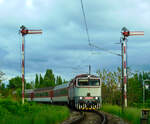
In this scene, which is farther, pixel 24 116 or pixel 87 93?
pixel 87 93

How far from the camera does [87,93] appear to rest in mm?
A: 29875

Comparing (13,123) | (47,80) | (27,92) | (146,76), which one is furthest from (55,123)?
(146,76)

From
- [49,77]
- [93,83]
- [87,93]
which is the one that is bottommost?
[87,93]

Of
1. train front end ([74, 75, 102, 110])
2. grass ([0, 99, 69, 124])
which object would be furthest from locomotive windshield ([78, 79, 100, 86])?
grass ([0, 99, 69, 124])

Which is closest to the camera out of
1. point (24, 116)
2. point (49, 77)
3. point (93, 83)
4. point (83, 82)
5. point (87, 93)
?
point (24, 116)

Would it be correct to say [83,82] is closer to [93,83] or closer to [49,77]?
[93,83]

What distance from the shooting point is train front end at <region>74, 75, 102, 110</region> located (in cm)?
2962

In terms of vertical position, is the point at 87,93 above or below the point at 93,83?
below

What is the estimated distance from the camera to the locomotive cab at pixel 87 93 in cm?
A: 2962

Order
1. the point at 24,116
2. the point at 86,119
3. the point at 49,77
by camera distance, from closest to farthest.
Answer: the point at 24,116 < the point at 86,119 < the point at 49,77

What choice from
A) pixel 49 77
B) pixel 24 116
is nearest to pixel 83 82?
pixel 24 116

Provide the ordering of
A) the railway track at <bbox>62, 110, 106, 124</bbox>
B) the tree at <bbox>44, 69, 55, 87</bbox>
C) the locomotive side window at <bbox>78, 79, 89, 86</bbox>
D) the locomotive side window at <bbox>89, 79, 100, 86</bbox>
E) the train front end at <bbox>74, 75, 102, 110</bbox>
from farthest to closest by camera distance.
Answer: the tree at <bbox>44, 69, 55, 87</bbox> → the locomotive side window at <bbox>89, 79, 100, 86</bbox> → the locomotive side window at <bbox>78, 79, 89, 86</bbox> → the train front end at <bbox>74, 75, 102, 110</bbox> → the railway track at <bbox>62, 110, 106, 124</bbox>

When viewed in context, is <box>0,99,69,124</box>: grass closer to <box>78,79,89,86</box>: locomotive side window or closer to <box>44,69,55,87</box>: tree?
<box>78,79,89,86</box>: locomotive side window

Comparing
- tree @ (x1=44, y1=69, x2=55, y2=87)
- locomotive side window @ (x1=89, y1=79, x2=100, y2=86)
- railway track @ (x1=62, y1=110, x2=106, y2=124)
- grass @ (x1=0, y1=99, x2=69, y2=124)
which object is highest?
tree @ (x1=44, y1=69, x2=55, y2=87)
